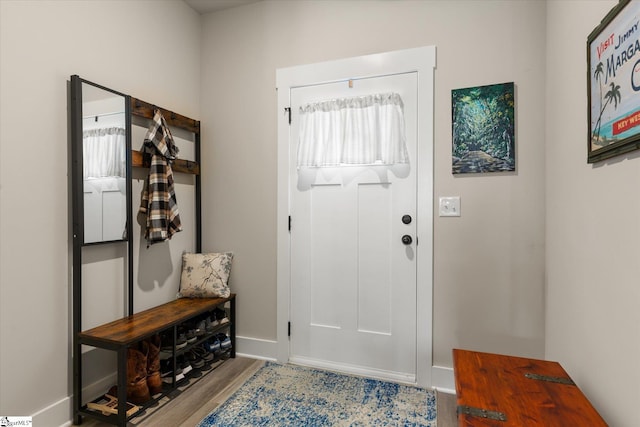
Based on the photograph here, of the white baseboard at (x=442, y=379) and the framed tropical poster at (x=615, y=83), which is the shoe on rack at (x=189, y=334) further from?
the framed tropical poster at (x=615, y=83)

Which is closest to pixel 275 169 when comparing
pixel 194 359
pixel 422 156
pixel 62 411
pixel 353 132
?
pixel 353 132

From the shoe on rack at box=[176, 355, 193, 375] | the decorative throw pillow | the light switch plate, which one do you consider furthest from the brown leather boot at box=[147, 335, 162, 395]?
the light switch plate

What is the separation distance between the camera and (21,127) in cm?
Answer: 167

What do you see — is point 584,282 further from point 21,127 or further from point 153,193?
point 21,127

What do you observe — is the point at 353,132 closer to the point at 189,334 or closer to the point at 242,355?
the point at 189,334

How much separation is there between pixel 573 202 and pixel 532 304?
2.54ft

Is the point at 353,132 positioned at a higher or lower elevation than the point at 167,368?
higher

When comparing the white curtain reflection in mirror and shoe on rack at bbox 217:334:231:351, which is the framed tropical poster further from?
shoe on rack at bbox 217:334:231:351

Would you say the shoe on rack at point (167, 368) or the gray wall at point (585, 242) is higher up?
the gray wall at point (585, 242)

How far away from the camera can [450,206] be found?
2.20 m

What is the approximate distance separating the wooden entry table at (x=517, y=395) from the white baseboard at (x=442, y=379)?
662 mm

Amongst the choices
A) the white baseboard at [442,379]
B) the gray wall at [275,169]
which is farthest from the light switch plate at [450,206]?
the white baseboard at [442,379]

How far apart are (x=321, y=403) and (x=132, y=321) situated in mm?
1243

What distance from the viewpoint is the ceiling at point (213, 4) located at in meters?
2.70
